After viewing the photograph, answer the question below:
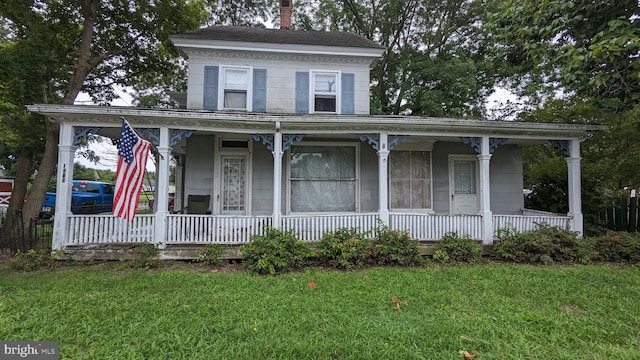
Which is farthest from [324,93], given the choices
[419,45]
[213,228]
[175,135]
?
[419,45]

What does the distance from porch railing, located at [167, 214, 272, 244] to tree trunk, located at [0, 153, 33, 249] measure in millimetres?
3270

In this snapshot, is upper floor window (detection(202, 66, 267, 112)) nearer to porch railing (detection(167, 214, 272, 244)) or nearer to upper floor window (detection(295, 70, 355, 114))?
upper floor window (detection(295, 70, 355, 114))

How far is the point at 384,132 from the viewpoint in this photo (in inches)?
254

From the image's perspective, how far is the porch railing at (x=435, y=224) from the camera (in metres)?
6.54

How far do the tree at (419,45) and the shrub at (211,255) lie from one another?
35.6ft

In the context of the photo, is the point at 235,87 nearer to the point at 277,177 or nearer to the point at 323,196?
the point at 277,177

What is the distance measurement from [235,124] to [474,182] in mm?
6778

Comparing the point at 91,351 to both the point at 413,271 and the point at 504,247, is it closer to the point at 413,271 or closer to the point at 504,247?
the point at 413,271

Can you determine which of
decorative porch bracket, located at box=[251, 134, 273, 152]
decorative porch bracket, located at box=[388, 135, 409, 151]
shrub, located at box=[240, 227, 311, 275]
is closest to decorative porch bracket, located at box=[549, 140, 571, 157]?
decorative porch bracket, located at box=[388, 135, 409, 151]

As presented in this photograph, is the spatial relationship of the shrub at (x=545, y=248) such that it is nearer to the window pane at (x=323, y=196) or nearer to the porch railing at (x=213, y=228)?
the window pane at (x=323, y=196)

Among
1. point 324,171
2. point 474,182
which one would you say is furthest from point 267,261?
point 474,182

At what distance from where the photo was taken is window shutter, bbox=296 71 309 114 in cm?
793

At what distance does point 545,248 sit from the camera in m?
5.92

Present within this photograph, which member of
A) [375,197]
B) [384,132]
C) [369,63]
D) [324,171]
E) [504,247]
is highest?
[369,63]
